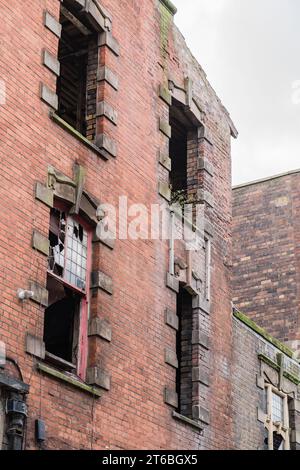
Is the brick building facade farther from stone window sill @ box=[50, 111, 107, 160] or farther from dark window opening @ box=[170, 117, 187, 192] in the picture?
dark window opening @ box=[170, 117, 187, 192]

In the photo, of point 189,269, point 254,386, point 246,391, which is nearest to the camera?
point 189,269

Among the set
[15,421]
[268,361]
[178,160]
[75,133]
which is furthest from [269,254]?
[15,421]

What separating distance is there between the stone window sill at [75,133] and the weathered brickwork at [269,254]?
470 inches

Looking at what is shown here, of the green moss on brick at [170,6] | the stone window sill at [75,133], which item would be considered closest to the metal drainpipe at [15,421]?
the stone window sill at [75,133]

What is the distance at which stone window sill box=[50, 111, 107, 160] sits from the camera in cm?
1538

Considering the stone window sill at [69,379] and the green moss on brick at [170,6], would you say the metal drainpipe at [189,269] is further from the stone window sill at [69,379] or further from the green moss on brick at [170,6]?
the green moss on brick at [170,6]

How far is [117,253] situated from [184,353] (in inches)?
127

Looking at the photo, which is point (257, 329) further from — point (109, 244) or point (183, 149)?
point (109, 244)

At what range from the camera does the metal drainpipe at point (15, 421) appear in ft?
41.8

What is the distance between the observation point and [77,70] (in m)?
18.8

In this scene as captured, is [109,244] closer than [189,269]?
Yes

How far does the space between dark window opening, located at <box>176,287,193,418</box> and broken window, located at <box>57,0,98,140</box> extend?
150 inches

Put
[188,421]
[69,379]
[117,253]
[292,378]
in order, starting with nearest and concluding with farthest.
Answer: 1. [69,379]
2. [117,253]
3. [188,421]
4. [292,378]

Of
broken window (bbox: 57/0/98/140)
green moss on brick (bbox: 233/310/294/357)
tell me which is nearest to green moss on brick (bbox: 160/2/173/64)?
broken window (bbox: 57/0/98/140)
